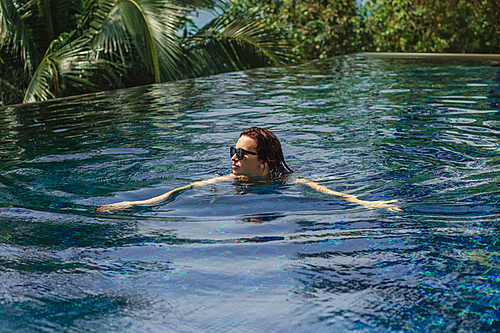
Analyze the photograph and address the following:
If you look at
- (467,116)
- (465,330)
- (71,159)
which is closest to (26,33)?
(71,159)

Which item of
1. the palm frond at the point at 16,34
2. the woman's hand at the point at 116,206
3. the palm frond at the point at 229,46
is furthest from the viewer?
the palm frond at the point at 229,46

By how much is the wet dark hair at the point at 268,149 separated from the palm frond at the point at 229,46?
9.13 metres

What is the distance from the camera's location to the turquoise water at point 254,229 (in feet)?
8.02

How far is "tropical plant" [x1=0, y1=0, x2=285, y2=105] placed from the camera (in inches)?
460

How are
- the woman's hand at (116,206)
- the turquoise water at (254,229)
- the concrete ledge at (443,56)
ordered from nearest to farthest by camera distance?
the turquoise water at (254,229) → the woman's hand at (116,206) → the concrete ledge at (443,56)

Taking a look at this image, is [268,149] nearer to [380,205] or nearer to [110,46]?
[380,205]

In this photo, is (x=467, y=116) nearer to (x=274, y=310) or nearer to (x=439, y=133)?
(x=439, y=133)

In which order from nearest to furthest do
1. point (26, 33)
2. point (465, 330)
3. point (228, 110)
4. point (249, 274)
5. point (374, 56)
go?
point (465, 330) < point (249, 274) < point (228, 110) < point (26, 33) < point (374, 56)

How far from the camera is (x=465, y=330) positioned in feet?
7.30

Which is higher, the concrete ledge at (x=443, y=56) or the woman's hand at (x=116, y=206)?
the concrete ledge at (x=443, y=56)

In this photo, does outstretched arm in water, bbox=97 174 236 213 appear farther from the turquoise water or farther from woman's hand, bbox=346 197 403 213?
woman's hand, bbox=346 197 403 213

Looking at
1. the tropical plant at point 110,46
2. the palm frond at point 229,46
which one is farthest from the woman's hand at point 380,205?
the palm frond at point 229,46

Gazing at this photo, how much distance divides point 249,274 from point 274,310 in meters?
0.39

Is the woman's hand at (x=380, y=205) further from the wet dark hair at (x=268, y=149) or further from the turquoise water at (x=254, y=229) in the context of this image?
the wet dark hair at (x=268, y=149)
